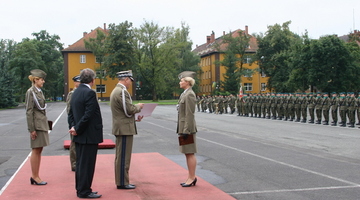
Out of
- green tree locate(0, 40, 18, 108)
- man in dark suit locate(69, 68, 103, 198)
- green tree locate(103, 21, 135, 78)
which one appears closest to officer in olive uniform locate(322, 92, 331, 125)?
man in dark suit locate(69, 68, 103, 198)

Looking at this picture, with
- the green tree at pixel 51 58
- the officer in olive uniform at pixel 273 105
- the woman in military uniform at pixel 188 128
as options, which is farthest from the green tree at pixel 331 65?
the green tree at pixel 51 58

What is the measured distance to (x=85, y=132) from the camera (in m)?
6.01

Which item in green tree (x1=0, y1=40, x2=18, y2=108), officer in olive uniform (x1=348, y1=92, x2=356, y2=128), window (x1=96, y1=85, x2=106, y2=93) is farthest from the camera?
window (x1=96, y1=85, x2=106, y2=93)

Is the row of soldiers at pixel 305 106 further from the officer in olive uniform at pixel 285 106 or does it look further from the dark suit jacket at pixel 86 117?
the dark suit jacket at pixel 86 117

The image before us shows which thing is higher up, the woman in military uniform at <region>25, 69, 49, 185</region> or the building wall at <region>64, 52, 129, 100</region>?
the building wall at <region>64, 52, 129, 100</region>

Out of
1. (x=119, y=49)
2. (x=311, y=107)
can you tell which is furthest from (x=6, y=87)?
(x=311, y=107)

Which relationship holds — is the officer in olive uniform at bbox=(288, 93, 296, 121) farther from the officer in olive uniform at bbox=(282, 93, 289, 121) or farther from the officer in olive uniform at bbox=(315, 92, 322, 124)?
the officer in olive uniform at bbox=(315, 92, 322, 124)

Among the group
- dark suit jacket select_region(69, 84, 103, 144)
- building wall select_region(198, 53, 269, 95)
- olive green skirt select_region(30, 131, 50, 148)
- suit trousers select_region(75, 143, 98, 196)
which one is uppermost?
building wall select_region(198, 53, 269, 95)

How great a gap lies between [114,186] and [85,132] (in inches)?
54.2

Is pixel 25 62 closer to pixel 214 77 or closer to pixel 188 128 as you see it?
pixel 214 77

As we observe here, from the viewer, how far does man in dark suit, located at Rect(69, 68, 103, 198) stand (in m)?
5.98

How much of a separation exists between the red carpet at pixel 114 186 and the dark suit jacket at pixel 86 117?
946 millimetres

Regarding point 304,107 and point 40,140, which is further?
point 304,107

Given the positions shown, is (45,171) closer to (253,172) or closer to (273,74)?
(253,172)
